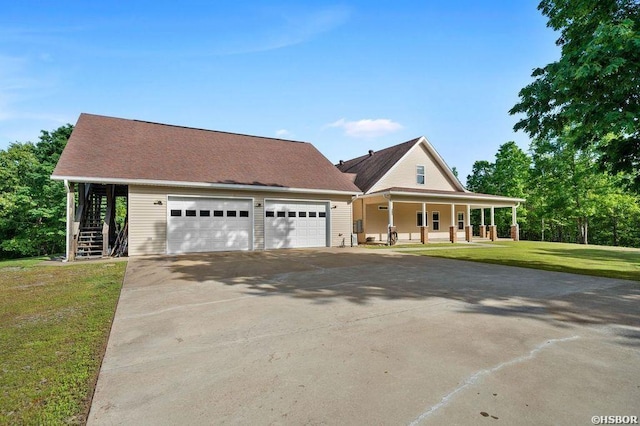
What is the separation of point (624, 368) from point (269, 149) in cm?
1834

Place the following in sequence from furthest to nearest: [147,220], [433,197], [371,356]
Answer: [433,197], [147,220], [371,356]

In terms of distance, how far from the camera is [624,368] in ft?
9.74

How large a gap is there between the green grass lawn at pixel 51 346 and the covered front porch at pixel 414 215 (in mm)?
15440

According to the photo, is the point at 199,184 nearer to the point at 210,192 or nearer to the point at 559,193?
the point at 210,192

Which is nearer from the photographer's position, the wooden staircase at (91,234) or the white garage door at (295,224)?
the wooden staircase at (91,234)

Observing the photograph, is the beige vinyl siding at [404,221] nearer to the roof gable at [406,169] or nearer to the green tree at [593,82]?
the roof gable at [406,169]

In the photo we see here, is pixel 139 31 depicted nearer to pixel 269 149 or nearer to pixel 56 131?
pixel 269 149

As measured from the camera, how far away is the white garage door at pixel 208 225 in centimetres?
1378

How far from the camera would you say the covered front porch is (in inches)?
767

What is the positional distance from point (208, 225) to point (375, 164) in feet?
45.8

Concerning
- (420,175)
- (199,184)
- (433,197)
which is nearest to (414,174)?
(420,175)

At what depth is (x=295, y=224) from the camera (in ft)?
54.3

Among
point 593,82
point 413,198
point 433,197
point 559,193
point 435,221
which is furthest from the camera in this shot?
point 559,193

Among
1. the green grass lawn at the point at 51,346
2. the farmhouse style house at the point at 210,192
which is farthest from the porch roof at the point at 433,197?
the green grass lawn at the point at 51,346
